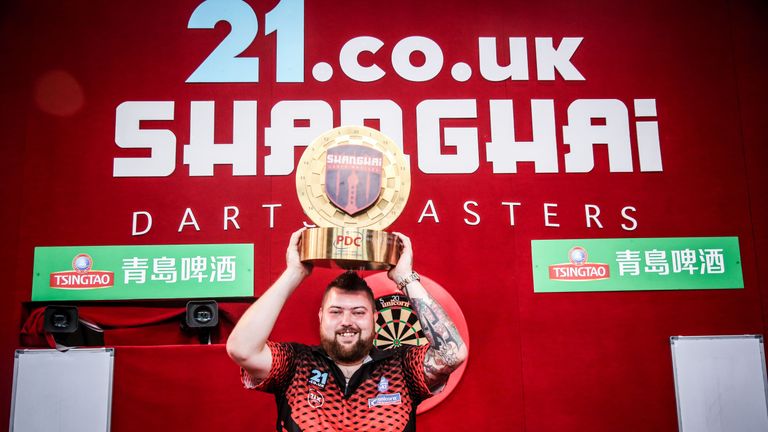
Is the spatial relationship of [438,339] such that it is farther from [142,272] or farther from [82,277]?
[82,277]

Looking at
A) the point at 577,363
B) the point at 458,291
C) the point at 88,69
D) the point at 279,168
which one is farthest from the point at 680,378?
the point at 88,69

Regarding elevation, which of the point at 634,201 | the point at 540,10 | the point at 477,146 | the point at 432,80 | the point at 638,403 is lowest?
the point at 638,403

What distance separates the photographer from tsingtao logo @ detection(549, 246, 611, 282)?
4129mm

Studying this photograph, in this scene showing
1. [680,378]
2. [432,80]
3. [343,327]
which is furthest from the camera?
[432,80]

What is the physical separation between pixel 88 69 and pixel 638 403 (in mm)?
3903

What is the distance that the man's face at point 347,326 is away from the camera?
269 cm

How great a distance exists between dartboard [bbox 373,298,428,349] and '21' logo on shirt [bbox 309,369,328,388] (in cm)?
120

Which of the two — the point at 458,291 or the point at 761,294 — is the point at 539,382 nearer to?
the point at 458,291

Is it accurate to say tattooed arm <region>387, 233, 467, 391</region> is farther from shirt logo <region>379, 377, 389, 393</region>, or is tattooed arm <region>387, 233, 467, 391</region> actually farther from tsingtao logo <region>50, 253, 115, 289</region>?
tsingtao logo <region>50, 253, 115, 289</region>

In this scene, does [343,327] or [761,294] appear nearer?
[343,327]

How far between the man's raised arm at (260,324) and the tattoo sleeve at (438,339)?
47cm

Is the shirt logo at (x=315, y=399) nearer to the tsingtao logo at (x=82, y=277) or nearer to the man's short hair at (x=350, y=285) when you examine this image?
the man's short hair at (x=350, y=285)

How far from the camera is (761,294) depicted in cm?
421

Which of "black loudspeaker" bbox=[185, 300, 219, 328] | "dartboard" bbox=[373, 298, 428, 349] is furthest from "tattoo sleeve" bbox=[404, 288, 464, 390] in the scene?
"black loudspeaker" bbox=[185, 300, 219, 328]
